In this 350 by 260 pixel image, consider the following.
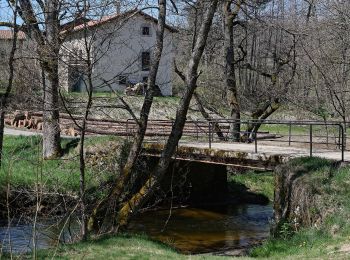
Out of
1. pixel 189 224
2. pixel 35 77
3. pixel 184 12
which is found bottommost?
pixel 189 224

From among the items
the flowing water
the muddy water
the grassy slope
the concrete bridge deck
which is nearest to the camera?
the grassy slope

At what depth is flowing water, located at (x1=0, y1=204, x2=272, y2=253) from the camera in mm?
15773

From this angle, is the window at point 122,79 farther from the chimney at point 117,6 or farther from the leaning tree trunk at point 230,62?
the leaning tree trunk at point 230,62

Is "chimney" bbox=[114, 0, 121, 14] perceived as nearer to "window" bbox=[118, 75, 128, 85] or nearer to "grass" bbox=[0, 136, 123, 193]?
"window" bbox=[118, 75, 128, 85]

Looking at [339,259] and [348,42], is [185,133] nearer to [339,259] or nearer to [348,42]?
[348,42]

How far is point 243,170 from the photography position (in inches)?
1120

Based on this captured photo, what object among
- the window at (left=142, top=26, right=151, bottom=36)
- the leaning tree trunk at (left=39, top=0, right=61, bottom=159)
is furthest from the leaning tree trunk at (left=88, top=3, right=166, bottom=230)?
the window at (left=142, top=26, right=151, bottom=36)

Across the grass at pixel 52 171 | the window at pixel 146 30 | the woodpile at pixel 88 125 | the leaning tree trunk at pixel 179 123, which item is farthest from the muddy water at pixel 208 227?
the window at pixel 146 30

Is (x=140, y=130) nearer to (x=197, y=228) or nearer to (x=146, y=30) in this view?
(x=197, y=228)

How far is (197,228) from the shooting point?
62.9ft

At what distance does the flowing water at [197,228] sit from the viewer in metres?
15.8

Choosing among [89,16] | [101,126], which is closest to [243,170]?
[101,126]

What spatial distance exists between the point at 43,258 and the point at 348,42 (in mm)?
15363

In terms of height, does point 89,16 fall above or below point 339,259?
above
